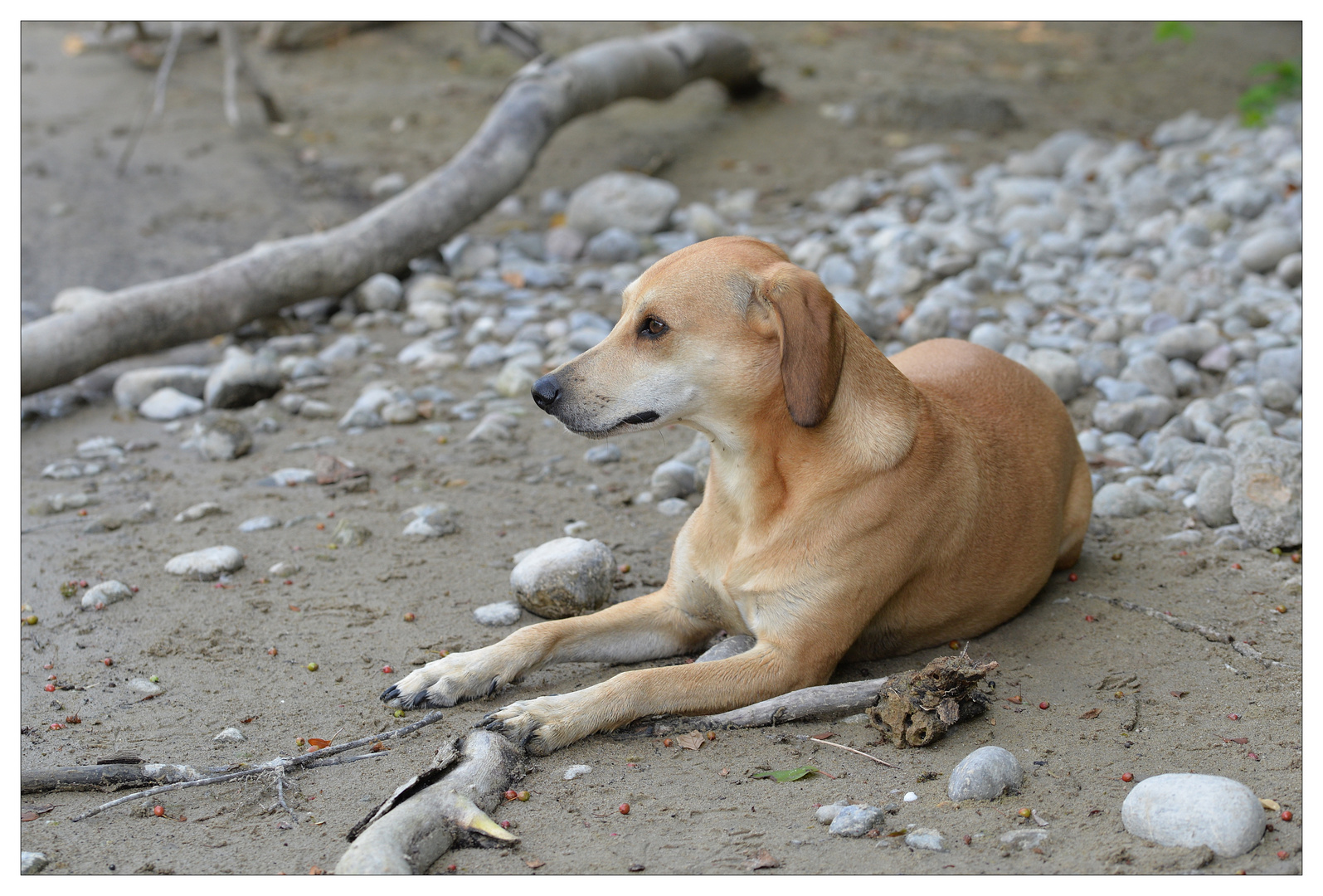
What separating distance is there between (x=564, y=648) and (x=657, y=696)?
1.81 feet

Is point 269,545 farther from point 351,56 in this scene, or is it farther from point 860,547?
point 351,56

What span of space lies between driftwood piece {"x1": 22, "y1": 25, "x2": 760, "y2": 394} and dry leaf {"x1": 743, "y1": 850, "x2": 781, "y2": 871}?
5685 millimetres

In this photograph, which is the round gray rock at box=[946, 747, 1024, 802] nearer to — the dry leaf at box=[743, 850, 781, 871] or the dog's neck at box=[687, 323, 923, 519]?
the dry leaf at box=[743, 850, 781, 871]

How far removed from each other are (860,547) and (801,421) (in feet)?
1.67

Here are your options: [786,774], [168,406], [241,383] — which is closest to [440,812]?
[786,774]

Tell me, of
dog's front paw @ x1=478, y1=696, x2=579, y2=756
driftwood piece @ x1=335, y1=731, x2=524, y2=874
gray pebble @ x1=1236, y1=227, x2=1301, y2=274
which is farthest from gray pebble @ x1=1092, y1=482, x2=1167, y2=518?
driftwood piece @ x1=335, y1=731, x2=524, y2=874

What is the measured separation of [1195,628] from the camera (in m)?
4.12

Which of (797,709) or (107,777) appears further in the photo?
(797,709)

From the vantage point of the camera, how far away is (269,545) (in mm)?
5062

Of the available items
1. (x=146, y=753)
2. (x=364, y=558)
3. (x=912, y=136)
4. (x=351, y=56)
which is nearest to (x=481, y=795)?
(x=146, y=753)

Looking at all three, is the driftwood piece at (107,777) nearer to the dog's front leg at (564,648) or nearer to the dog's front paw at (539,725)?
the dog's front leg at (564,648)

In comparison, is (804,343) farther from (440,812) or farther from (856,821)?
(440,812)

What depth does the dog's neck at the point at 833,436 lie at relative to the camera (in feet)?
12.4

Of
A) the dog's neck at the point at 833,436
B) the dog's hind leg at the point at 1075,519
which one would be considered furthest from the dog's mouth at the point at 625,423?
the dog's hind leg at the point at 1075,519
